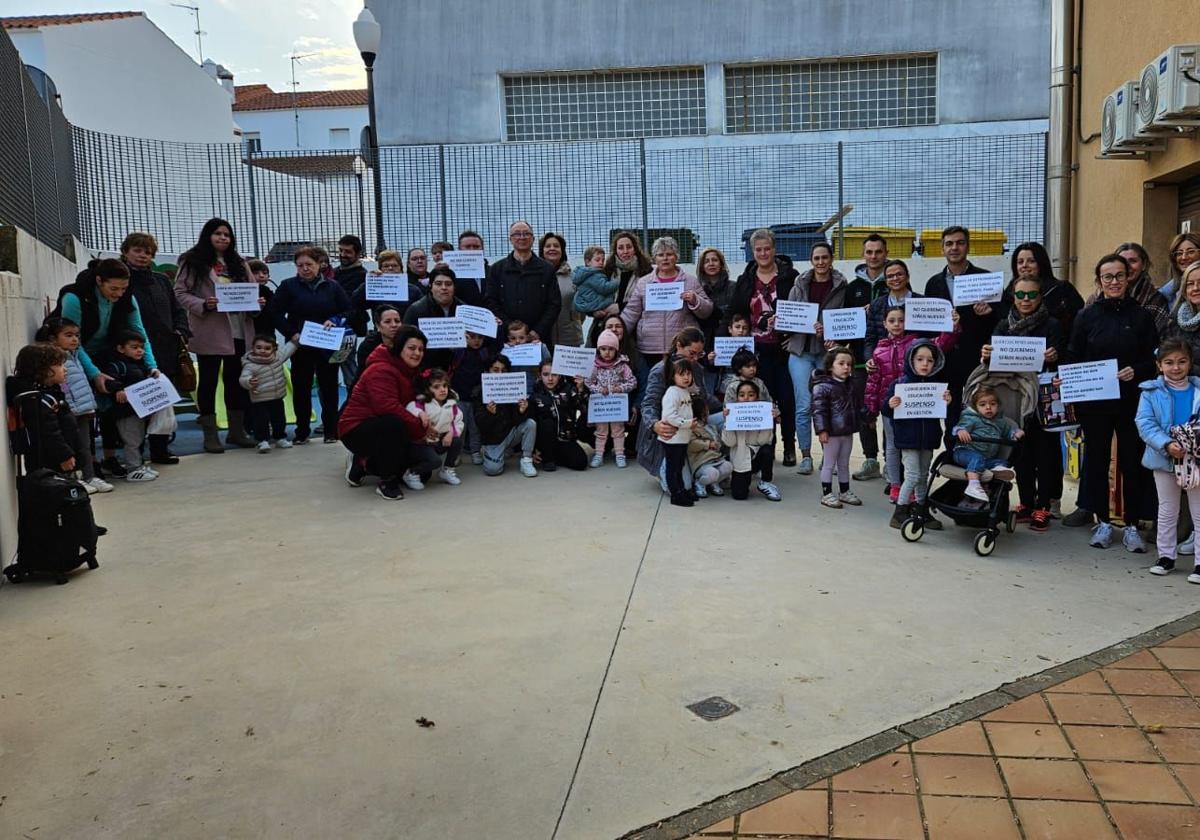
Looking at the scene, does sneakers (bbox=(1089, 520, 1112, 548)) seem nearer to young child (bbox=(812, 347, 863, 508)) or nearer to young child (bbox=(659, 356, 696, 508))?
young child (bbox=(812, 347, 863, 508))

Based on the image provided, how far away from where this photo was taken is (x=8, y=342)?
561cm

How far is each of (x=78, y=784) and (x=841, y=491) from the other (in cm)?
517

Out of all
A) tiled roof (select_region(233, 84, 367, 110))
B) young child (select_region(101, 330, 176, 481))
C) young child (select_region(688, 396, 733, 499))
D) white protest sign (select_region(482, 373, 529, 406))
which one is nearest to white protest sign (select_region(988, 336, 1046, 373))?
young child (select_region(688, 396, 733, 499))

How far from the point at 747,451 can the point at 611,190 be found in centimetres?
842

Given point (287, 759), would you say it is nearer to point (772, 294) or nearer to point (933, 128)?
point (772, 294)

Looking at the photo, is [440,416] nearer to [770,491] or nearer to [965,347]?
[770,491]

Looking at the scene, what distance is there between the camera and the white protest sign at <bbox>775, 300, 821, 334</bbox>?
767 cm

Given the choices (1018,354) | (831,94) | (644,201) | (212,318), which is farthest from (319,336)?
(831,94)

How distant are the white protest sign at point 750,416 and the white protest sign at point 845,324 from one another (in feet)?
2.97

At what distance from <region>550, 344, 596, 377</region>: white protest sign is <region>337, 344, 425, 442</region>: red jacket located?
1.36m

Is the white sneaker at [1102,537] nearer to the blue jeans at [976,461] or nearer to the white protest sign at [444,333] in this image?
the blue jeans at [976,461]

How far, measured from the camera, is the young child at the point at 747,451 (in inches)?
278

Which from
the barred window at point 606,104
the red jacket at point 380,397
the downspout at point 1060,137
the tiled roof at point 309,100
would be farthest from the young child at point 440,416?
the tiled roof at point 309,100

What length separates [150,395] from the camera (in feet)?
25.1
